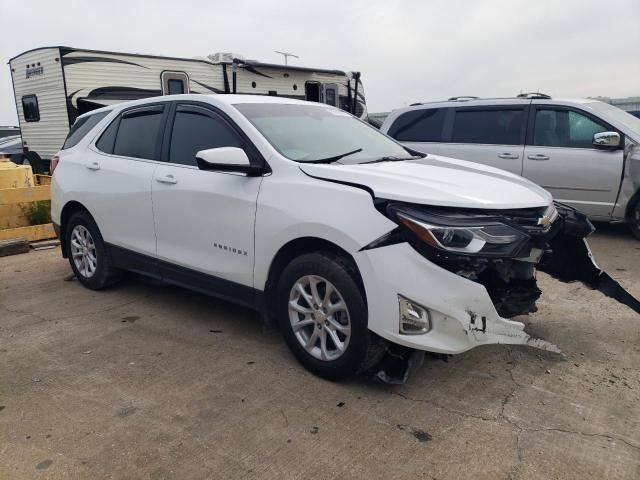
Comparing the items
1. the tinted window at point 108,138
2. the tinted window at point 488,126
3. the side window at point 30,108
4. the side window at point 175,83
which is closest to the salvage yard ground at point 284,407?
the tinted window at point 108,138

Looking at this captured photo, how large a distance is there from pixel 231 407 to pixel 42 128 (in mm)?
10928

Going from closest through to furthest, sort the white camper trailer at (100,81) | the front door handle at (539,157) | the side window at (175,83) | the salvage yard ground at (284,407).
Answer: the salvage yard ground at (284,407) < the front door handle at (539,157) < the white camper trailer at (100,81) < the side window at (175,83)

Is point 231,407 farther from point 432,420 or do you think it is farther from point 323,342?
point 432,420

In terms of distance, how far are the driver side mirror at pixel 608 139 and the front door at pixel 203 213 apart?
4814mm

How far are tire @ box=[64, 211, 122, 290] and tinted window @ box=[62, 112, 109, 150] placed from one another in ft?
2.48

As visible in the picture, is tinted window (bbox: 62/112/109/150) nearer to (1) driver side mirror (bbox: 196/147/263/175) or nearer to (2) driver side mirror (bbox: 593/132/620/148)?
(1) driver side mirror (bbox: 196/147/263/175)

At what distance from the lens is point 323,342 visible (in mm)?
3273

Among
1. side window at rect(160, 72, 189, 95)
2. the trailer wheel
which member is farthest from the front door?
the trailer wheel

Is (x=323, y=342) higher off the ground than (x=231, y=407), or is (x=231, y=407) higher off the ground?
(x=323, y=342)

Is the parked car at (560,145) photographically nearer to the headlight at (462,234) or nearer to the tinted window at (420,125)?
the tinted window at (420,125)

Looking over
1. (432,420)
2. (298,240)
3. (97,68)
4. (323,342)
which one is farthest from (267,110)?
(97,68)

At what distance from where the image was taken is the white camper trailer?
10.8m

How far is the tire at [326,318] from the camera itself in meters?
3.04

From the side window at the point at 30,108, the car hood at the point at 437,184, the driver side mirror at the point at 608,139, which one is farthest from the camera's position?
the side window at the point at 30,108
